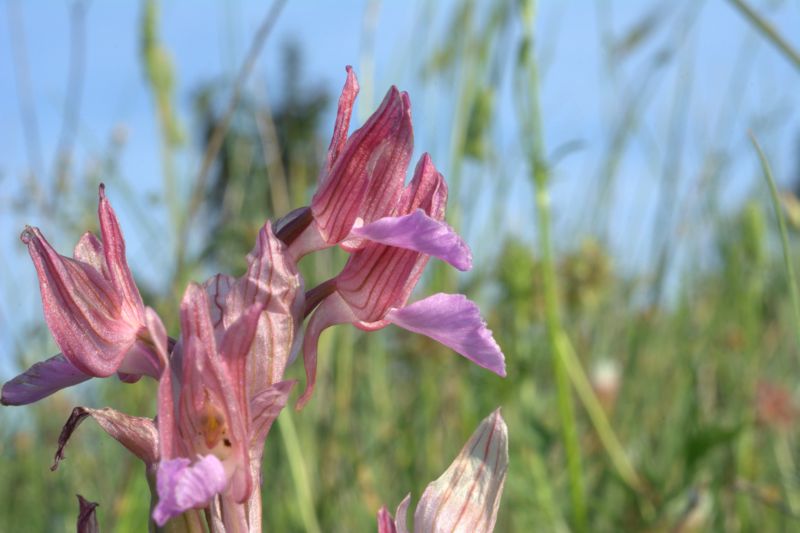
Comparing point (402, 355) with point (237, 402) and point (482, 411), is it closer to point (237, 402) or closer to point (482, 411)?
point (482, 411)

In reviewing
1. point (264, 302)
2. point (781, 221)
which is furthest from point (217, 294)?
point (781, 221)

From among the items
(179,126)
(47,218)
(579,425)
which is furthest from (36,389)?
(579,425)

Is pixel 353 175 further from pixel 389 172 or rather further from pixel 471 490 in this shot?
pixel 471 490

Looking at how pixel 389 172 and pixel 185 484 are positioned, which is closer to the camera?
pixel 185 484

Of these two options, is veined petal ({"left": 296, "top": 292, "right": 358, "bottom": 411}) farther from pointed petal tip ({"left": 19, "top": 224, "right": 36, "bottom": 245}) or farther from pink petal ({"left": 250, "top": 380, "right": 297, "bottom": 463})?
pointed petal tip ({"left": 19, "top": 224, "right": 36, "bottom": 245})

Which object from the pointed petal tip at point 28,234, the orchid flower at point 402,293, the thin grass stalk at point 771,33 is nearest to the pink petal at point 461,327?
the orchid flower at point 402,293

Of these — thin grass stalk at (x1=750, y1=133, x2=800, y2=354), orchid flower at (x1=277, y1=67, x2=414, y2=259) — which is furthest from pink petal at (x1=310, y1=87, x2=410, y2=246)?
thin grass stalk at (x1=750, y1=133, x2=800, y2=354)
